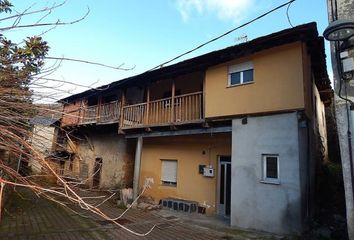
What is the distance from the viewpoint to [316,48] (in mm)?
11383

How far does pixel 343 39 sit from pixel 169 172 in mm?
11578

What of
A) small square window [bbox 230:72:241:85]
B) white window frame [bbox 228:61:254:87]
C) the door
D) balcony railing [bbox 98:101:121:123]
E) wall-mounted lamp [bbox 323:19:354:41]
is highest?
white window frame [bbox 228:61:254:87]

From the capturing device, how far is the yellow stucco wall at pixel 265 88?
31.4 ft

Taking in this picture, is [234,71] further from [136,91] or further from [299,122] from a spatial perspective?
[136,91]

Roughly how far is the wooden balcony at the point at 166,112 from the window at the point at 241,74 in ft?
5.05

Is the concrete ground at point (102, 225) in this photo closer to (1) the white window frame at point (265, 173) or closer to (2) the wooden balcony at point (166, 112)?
(1) the white window frame at point (265, 173)

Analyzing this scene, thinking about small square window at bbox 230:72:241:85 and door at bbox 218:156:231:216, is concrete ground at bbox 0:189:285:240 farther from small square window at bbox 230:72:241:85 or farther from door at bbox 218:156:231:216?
small square window at bbox 230:72:241:85

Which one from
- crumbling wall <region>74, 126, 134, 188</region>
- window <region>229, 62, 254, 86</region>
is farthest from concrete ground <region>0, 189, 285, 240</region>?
window <region>229, 62, 254, 86</region>

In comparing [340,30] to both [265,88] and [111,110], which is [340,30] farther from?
[111,110]

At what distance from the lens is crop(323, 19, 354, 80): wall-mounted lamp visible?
5083 millimetres

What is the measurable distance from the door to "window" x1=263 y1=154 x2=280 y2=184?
9.76 feet

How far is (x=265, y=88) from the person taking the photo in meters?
10.2

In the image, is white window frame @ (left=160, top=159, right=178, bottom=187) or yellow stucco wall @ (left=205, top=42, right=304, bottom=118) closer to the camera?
yellow stucco wall @ (left=205, top=42, right=304, bottom=118)

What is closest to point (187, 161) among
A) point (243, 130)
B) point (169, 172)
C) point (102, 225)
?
point (169, 172)
